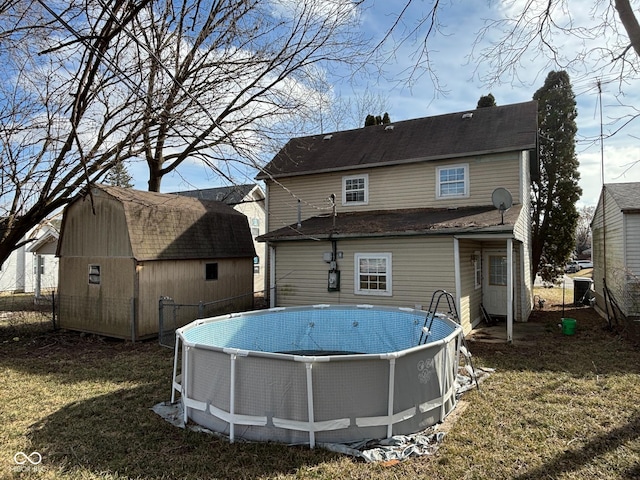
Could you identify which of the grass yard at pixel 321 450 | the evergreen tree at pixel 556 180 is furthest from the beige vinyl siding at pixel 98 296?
the evergreen tree at pixel 556 180

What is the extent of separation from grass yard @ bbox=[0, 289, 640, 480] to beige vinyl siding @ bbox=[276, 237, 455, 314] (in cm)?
259

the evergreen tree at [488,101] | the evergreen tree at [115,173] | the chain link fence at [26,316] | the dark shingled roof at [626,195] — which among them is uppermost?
the evergreen tree at [488,101]

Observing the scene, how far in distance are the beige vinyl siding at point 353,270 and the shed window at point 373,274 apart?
13 centimetres

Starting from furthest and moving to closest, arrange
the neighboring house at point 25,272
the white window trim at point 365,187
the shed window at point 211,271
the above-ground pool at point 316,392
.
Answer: the neighboring house at point 25,272 < the white window trim at point 365,187 < the shed window at point 211,271 < the above-ground pool at point 316,392

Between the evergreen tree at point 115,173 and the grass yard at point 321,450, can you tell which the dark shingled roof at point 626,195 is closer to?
the grass yard at point 321,450

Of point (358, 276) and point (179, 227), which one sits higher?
point (179, 227)

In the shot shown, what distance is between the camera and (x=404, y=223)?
1110 centimetres

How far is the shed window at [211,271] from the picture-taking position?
42.8ft

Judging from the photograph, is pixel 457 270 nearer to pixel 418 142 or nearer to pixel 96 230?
pixel 418 142

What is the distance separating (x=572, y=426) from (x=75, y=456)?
6061 millimetres

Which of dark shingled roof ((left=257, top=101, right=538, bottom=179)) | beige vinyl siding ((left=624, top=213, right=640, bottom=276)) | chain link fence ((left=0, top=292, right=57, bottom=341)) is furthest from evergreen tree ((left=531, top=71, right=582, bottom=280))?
chain link fence ((left=0, top=292, right=57, bottom=341))

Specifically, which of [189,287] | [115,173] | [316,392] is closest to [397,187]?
[189,287]

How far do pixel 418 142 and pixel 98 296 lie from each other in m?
11.6

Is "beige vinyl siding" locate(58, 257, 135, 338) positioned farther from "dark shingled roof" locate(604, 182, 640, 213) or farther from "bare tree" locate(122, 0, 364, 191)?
"dark shingled roof" locate(604, 182, 640, 213)
